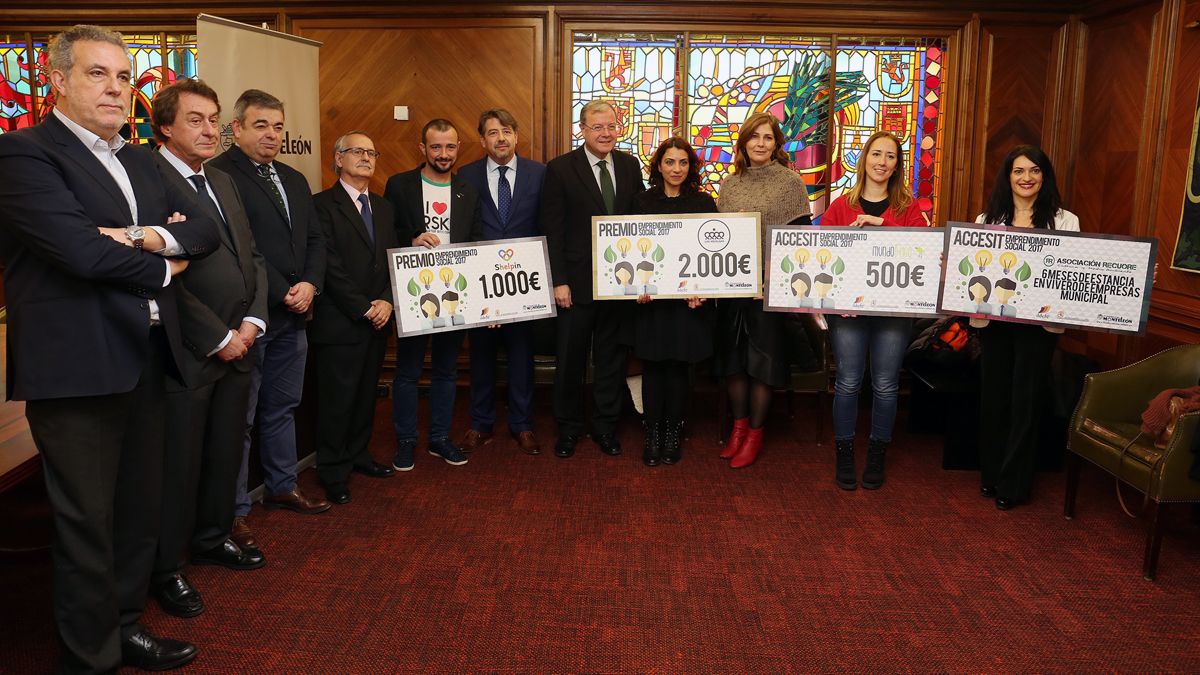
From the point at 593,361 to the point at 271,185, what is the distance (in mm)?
1937

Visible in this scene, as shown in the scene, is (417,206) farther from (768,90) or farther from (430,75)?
(768,90)

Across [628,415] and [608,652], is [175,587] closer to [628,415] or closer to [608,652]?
[608,652]

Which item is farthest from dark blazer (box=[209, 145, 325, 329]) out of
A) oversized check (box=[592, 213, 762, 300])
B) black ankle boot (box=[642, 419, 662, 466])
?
black ankle boot (box=[642, 419, 662, 466])

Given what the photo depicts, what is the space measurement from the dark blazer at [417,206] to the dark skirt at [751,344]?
1.44 metres

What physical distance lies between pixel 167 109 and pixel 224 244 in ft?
1.60

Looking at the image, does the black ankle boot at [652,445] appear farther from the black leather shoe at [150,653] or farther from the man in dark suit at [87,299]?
the man in dark suit at [87,299]

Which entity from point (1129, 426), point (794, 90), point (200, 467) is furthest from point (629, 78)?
point (200, 467)

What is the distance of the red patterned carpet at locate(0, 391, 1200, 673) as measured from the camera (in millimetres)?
2885

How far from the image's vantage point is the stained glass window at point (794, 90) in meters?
6.26

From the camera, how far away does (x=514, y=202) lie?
4.80 m

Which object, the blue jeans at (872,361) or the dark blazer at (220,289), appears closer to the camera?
the dark blazer at (220,289)

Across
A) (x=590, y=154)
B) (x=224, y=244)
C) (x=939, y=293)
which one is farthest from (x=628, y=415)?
(x=224, y=244)

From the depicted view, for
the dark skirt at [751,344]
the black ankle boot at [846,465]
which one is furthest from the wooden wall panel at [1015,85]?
the black ankle boot at [846,465]

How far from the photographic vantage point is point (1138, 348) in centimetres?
527
